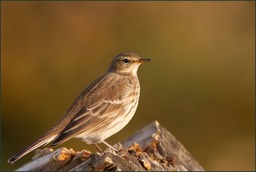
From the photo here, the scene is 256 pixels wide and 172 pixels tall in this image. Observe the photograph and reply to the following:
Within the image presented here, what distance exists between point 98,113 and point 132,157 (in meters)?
1.92

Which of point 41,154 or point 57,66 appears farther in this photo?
point 57,66

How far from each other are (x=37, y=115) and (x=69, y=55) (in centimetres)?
130

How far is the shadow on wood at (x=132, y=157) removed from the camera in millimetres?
5371

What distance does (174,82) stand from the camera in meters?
11.2

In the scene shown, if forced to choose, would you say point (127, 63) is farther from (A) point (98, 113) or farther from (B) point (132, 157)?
(B) point (132, 157)

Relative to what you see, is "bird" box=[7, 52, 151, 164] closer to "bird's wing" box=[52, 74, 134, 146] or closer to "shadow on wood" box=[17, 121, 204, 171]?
"bird's wing" box=[52, 74, 134, 146]

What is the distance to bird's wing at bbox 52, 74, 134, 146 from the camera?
24.7ft

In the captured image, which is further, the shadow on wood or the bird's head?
the bird's head

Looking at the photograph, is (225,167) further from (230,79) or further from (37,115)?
(37,115)

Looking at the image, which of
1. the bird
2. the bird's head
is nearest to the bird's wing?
the bird

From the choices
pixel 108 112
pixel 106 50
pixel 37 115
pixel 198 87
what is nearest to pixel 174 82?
pixel 198 87

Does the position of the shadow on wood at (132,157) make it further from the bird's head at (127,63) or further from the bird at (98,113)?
the bird's head at (127,63)

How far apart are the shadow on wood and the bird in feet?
1.88

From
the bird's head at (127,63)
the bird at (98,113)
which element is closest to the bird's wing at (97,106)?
the bird at (98,113)
